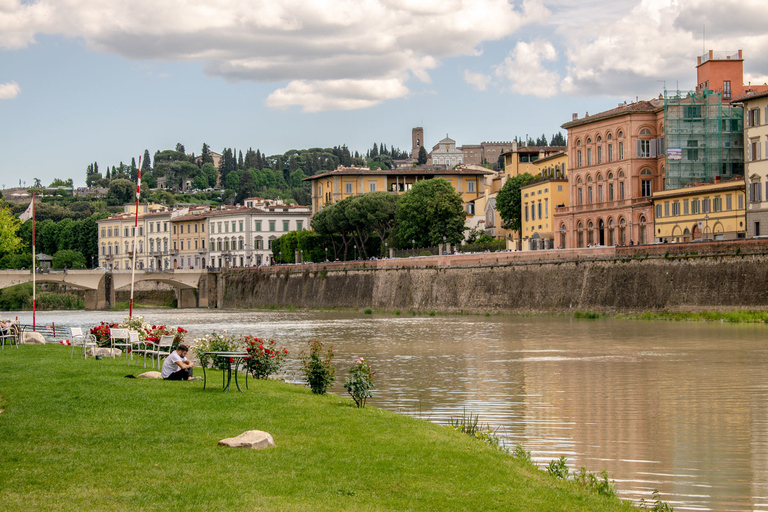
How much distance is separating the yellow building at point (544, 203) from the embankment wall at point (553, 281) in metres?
8.96

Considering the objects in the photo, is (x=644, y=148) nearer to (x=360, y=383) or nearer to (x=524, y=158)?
(x=524, y=158)

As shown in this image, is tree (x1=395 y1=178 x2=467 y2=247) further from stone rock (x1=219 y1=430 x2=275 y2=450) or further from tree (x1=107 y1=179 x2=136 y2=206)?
tree (x1=107 y1=179 x2=136 y2=206)

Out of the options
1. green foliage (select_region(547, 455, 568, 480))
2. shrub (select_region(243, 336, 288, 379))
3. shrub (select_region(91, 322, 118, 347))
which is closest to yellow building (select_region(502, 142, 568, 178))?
shrub (select_region(91, 322, 118, 347))

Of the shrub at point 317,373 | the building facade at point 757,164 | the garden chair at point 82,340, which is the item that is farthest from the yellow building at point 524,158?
the shrub at point 317,373

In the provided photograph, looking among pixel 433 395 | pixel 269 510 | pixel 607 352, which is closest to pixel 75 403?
pixel 269 510

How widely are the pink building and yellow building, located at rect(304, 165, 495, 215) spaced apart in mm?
33727

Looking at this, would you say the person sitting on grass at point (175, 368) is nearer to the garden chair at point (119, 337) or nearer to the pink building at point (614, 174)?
the garden chair at point (119, 337)

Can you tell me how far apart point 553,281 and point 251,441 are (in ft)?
152

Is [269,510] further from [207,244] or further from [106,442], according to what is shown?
[207,244]

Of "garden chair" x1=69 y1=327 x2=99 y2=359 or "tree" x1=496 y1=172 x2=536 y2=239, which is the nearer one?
"garden chair" x1=69 y1=327 x2=99 y2=359

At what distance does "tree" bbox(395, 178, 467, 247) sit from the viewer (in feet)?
262

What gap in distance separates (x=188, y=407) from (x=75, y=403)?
5.69 ft

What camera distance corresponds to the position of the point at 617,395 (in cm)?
1878

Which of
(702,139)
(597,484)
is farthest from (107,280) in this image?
(597,484)
